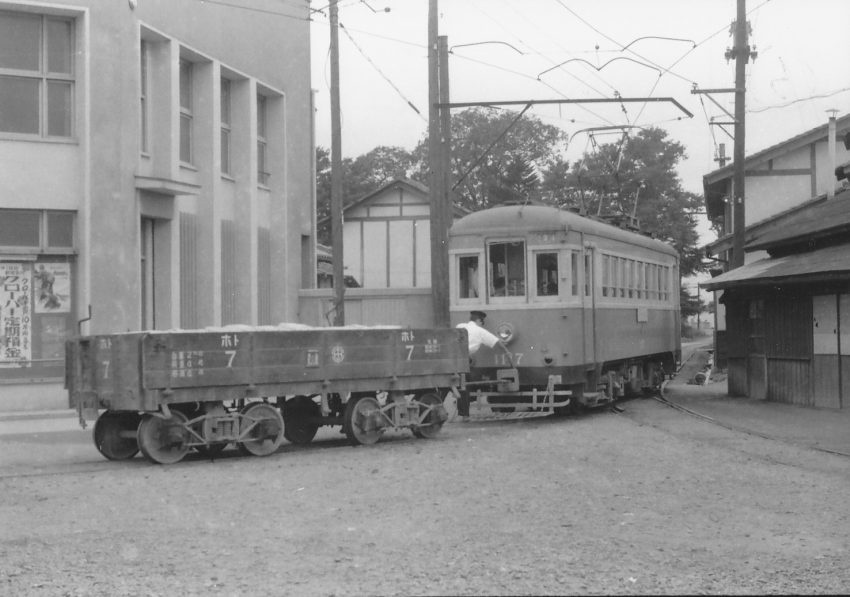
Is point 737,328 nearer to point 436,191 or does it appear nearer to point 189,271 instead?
point 436,191

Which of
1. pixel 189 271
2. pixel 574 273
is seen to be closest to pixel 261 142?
pixel 189 271

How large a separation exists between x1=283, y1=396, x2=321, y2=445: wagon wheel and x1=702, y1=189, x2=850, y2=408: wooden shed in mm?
9098

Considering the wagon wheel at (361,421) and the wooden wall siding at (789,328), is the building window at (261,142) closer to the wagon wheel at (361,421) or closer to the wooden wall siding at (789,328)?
the wooden wall siding at (789,328)

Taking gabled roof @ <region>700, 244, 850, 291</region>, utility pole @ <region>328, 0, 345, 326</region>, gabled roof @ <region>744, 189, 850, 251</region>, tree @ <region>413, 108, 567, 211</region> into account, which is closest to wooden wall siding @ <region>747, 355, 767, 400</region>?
gabled roof @ <region>700, 244, 850, 291</region>

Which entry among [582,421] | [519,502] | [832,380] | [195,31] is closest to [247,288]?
[195,31]

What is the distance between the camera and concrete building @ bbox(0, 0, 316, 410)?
62.5ft

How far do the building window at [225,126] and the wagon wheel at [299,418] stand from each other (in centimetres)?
1016

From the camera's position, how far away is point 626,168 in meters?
72.6

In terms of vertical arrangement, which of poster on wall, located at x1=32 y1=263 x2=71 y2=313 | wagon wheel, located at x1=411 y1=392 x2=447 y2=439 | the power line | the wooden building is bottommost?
wagon wheel, located at x1=411 y1=392 x2=447 y2=439

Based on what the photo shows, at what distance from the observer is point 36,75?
19.2 m

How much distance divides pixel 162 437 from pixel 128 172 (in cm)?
780

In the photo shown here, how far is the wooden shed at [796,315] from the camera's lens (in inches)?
818

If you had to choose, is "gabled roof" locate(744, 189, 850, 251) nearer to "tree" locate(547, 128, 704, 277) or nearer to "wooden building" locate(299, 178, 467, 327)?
"wooden building" locate(299, 178, 467, 327)

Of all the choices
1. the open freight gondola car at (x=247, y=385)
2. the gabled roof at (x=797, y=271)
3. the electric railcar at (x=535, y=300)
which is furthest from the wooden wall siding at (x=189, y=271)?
the gabled roof at (x=797, y=271)
